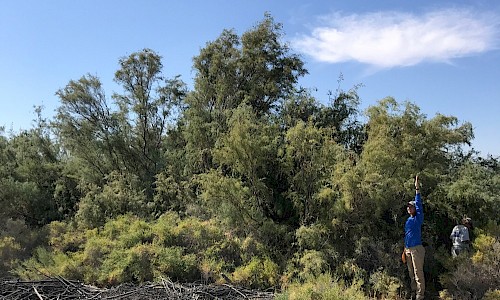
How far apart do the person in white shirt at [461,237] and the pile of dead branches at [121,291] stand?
3.76 meters

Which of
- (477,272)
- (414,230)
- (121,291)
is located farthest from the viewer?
(121,291)

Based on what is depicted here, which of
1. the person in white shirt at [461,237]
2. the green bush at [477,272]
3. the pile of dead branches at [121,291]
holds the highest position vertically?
the person in white shirt at [461,237]

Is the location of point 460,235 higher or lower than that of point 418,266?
higher

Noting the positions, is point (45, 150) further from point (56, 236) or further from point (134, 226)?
point (134, 226)

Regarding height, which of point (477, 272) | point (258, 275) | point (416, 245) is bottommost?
point (258, 275)

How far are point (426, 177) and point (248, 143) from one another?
4013 mm

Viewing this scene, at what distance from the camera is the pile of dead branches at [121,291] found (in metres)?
7.91

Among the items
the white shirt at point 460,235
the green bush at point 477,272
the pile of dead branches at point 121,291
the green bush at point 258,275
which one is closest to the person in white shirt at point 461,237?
the white shirt at point 460,235

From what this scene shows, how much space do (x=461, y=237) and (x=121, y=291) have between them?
6.70 m

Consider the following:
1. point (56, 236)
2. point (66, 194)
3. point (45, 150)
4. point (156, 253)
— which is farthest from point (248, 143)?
point (45, 150)

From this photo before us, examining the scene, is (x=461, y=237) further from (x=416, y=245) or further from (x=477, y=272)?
(x=416, y=245)

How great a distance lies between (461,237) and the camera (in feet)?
27.8

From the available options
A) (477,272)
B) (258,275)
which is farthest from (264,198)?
(477,272)

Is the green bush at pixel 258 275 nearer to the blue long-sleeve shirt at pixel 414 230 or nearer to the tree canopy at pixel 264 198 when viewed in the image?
the tree canopy at pixel 264 198
